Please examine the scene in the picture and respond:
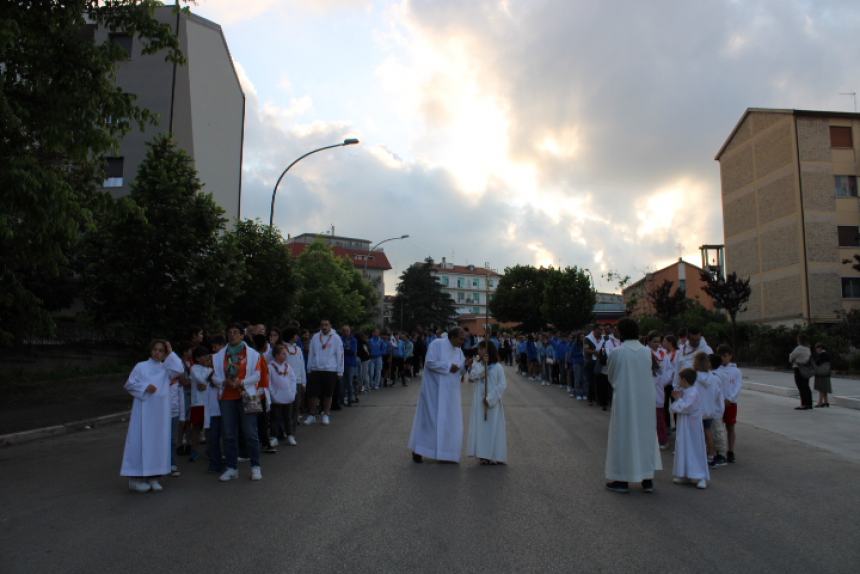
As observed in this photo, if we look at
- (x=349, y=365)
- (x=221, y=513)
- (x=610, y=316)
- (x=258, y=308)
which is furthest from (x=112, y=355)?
(x=610, y=316)

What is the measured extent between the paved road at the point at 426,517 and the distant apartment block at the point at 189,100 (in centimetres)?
2627

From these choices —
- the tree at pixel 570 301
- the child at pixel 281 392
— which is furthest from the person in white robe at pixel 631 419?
the tree at pixel 570 301

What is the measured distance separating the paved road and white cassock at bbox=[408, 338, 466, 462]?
296 millimetres

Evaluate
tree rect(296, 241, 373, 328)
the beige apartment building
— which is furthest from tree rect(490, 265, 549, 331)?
the beige apartment building

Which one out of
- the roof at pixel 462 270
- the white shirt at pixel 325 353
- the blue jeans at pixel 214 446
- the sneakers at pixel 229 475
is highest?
the roof at pixel 462 270

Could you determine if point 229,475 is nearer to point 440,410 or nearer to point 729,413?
point 440,410

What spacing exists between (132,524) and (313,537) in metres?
1.80

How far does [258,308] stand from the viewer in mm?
→ 28703

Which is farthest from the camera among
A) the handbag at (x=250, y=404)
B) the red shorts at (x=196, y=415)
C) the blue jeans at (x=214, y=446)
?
the red shorts at (x=196, y=415)

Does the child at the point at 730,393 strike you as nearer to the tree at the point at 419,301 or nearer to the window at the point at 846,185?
the window at the point at 846,185

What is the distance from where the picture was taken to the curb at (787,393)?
1681 cm

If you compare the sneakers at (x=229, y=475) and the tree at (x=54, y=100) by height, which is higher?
the tree at (x=54, y=100)

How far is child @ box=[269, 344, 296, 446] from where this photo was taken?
1058 centimetres

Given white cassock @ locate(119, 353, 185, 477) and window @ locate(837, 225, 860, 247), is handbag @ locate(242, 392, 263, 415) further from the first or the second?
window @ locate(837, 225, 860, 247)
